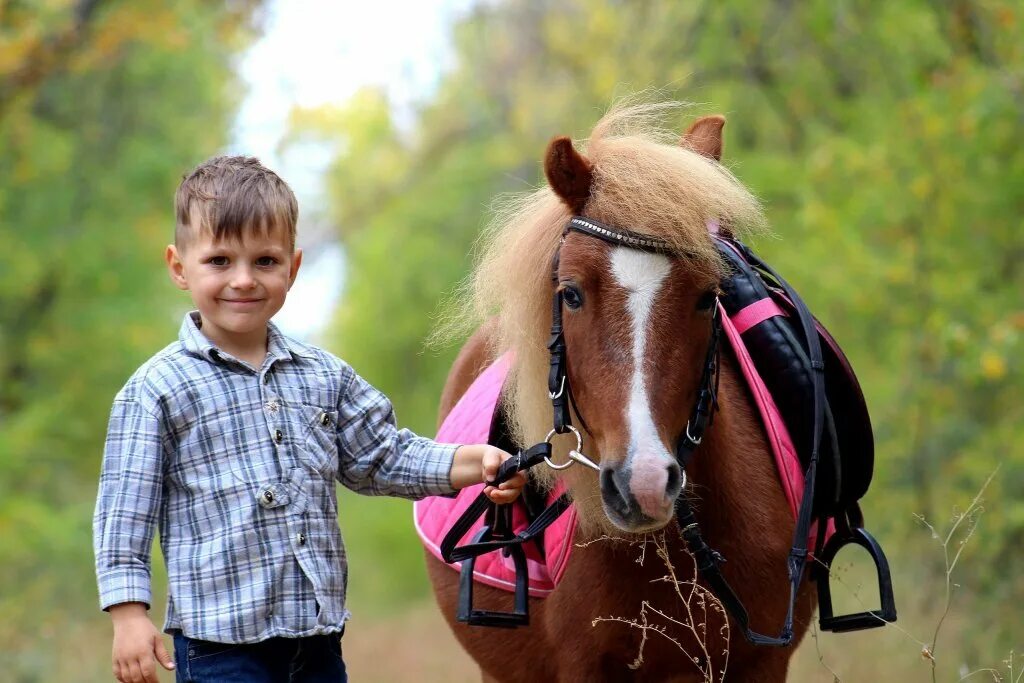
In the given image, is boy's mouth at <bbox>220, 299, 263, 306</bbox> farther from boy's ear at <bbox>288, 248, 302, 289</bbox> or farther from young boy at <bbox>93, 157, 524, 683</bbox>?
boy's ear at <bbox>288, 248, 302, 289</bbox>

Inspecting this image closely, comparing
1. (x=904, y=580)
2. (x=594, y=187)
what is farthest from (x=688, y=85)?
(x=594, y=187)

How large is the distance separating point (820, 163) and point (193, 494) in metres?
6.36

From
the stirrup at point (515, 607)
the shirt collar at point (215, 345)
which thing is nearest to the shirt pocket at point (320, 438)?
the shirt collar at point (215, 345)

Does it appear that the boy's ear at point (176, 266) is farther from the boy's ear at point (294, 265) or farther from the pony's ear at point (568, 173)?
the pony's ear at point (568, 173)

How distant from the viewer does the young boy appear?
2.64 meters

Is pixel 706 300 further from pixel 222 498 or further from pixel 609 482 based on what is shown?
pixel 222 498

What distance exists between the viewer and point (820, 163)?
8156mm

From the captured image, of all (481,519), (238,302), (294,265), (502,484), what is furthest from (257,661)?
(481,519)

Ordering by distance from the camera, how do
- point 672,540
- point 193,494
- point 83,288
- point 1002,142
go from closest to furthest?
point 193,494, point 672,540, point 1002,142, point 83,288

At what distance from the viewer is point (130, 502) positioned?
2.63 m

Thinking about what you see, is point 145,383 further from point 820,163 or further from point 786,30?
point 786,30

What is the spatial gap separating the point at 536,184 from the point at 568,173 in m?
1.53

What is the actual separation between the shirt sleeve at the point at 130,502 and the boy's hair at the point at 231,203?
1.48ft

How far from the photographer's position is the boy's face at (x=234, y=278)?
9.09ft
